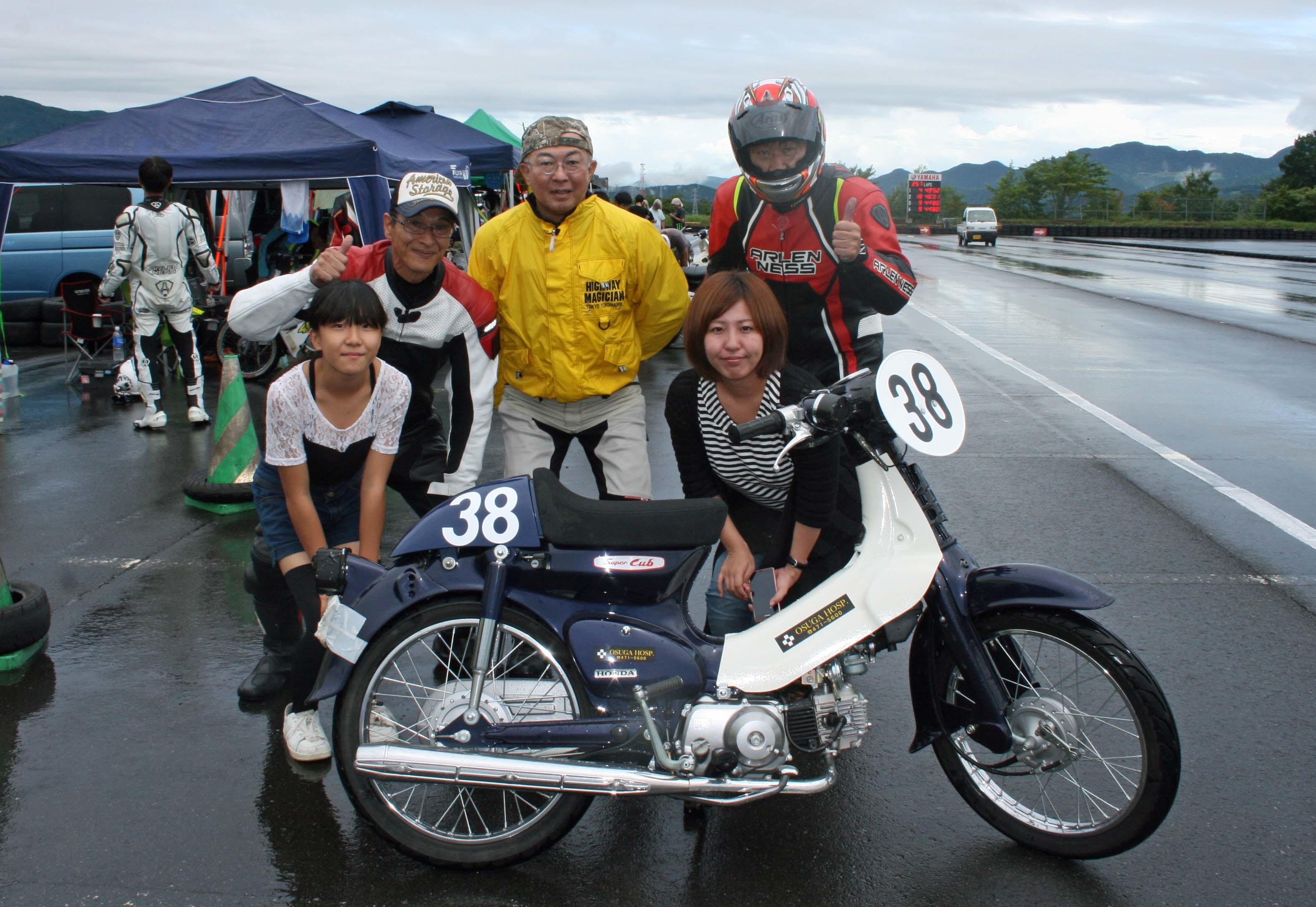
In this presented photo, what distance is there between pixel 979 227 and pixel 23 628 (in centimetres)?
4813

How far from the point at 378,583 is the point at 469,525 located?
31 centimetres

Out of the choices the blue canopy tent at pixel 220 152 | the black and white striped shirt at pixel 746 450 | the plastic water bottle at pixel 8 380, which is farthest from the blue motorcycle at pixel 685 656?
the blue canopy tent at pixel 220 152

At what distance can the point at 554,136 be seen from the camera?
3762mm

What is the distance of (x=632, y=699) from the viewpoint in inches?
117

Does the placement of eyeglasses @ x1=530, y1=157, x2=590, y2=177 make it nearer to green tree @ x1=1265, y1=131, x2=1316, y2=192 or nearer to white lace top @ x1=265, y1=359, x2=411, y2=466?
white lace top @ x1=265, y1=359, x2=411, y2=466

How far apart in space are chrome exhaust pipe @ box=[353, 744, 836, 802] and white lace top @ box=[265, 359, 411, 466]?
1.08 metres

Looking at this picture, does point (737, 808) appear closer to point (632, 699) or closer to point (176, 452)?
point (632, 699)

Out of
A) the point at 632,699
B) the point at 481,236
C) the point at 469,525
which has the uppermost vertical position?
the point at 481,236

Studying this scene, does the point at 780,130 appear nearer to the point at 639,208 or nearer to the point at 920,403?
the point at 920,403

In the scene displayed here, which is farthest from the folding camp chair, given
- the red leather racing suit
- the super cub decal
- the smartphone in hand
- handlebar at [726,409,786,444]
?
handlebar at [726,409,786,444]

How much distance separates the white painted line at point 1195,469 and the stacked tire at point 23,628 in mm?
5926

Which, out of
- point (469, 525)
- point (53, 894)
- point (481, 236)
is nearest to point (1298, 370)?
point (481, 236)

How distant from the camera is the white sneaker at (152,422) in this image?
8.76 meters

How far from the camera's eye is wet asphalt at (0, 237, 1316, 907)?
2.92 metres
